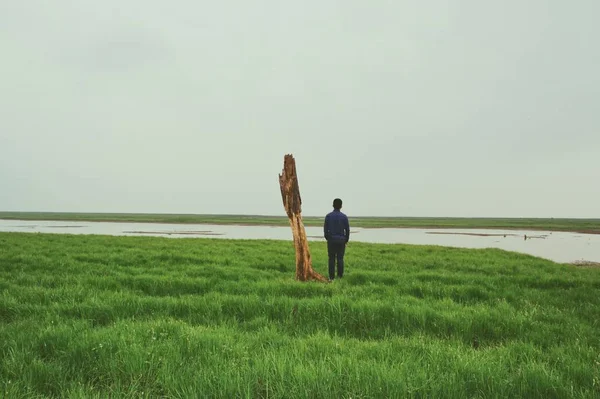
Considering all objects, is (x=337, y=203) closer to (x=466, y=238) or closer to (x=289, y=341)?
(x=289, y=341)

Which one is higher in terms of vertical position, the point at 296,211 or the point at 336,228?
the point at 296,211

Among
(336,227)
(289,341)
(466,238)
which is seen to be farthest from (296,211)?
(466,238)

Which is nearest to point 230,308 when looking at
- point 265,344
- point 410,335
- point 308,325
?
point 308,325

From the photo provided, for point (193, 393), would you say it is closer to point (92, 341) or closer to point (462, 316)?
point (92, 341)

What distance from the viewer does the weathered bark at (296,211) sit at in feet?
41.7

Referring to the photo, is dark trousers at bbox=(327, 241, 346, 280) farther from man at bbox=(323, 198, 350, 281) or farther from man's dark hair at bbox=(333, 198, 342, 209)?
man's dark hair at bbox=(333, 198, 342, 209)

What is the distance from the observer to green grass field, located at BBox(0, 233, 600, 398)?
14.2 feet

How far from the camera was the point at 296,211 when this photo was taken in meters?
12.8

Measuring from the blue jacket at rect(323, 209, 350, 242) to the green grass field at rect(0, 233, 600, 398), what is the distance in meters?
2.22

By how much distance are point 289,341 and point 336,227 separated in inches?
285

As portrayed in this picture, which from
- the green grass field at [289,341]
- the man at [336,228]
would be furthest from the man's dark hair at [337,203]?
the green grass field at [289,341]

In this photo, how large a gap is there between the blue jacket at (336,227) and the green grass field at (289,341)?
87.3 inches

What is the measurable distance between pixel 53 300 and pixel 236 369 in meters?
6.80

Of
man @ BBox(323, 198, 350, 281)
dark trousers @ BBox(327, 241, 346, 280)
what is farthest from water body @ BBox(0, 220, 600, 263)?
man @ BBox(323, 198, 350, 281)
